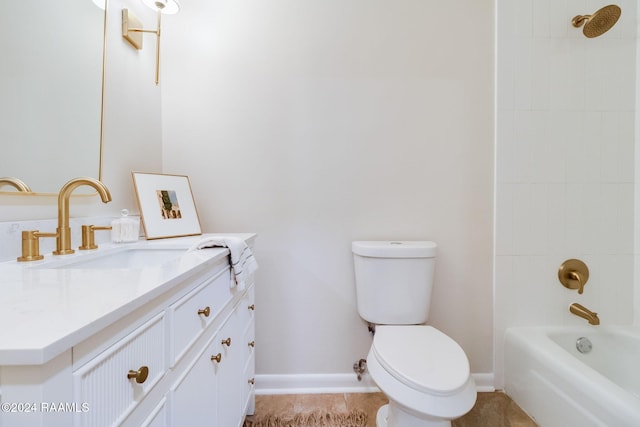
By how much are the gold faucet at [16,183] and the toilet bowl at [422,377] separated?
4.09 ft

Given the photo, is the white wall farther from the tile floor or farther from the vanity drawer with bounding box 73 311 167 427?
the vanity drawer with bounding box 73 311 167 427

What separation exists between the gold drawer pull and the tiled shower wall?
162cm

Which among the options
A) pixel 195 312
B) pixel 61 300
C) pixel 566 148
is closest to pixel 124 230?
pixel 195 312

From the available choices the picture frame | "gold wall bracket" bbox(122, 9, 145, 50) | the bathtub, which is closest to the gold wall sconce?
"gold wall bracket" bbox(122, 9, 145, 50)

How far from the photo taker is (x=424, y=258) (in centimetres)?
144

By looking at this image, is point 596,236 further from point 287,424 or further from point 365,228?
point 287,424

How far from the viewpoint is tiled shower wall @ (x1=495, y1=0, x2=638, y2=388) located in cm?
155

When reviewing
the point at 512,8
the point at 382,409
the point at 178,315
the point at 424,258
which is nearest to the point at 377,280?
the point at 424,258

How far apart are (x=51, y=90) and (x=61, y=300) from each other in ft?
2.72

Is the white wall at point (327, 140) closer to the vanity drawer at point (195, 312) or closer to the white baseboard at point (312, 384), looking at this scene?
the white baseboard at point (312, 384)

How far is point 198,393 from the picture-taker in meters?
0.80

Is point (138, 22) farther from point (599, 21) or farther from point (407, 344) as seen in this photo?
point (599, 21)

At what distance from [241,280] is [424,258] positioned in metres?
0.86

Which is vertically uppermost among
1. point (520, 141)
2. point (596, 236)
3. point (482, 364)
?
point (520, 141)
